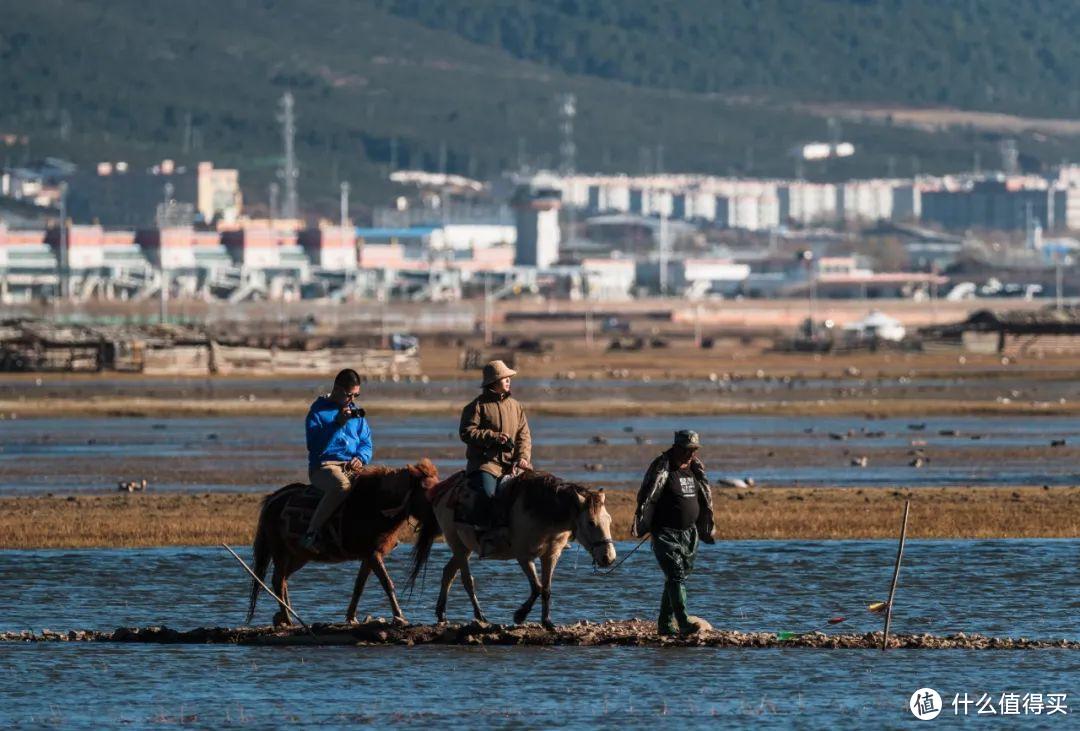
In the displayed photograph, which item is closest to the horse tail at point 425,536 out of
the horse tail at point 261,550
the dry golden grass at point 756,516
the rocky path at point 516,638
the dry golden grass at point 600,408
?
the rocky path at point 516,638

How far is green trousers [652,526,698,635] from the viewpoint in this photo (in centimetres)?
1748

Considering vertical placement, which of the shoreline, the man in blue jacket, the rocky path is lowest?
the rocky path

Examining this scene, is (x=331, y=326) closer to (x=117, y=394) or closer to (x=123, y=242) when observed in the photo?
(x=123, y=242)

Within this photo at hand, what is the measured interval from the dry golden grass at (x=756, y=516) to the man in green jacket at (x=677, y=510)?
751cm

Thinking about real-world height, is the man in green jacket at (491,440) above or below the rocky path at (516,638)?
above

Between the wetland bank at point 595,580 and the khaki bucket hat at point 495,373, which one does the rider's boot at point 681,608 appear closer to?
the wetland bank at point 595,580

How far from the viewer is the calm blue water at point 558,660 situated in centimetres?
1552

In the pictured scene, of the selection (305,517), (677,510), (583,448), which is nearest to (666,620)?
(677,510)

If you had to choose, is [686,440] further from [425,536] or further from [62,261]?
[62,261]

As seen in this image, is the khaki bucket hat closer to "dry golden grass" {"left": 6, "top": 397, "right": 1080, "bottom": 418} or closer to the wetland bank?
the wetland bank

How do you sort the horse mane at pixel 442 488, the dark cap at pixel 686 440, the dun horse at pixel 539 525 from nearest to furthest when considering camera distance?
the dun horse at pixel 539 525 → the dark cap at pixel 686 440 → the horse mane at pixel 442 488

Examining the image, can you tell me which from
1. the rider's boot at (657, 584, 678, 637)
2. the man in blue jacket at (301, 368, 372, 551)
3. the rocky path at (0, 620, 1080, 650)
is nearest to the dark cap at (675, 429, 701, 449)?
the rider's boot at (657, 584, 678, 637)

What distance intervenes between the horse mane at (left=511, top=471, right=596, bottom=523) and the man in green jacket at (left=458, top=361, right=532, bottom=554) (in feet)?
0.70

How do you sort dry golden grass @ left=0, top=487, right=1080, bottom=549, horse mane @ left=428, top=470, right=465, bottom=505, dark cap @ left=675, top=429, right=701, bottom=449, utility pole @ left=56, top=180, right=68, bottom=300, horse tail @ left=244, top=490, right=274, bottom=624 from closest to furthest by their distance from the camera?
dark cap @ left=675, top=429, right=701, bottom=449 → horse mane @ left=428, top=470, right=465, bottom=505 → horse tail @ left=244, top=490, right=274, bottom=624 → dry golden grass @ left=0, top=487, right=1080, bottom=549 → utility pole @ left=56, top=180, right=68, bottom=300
